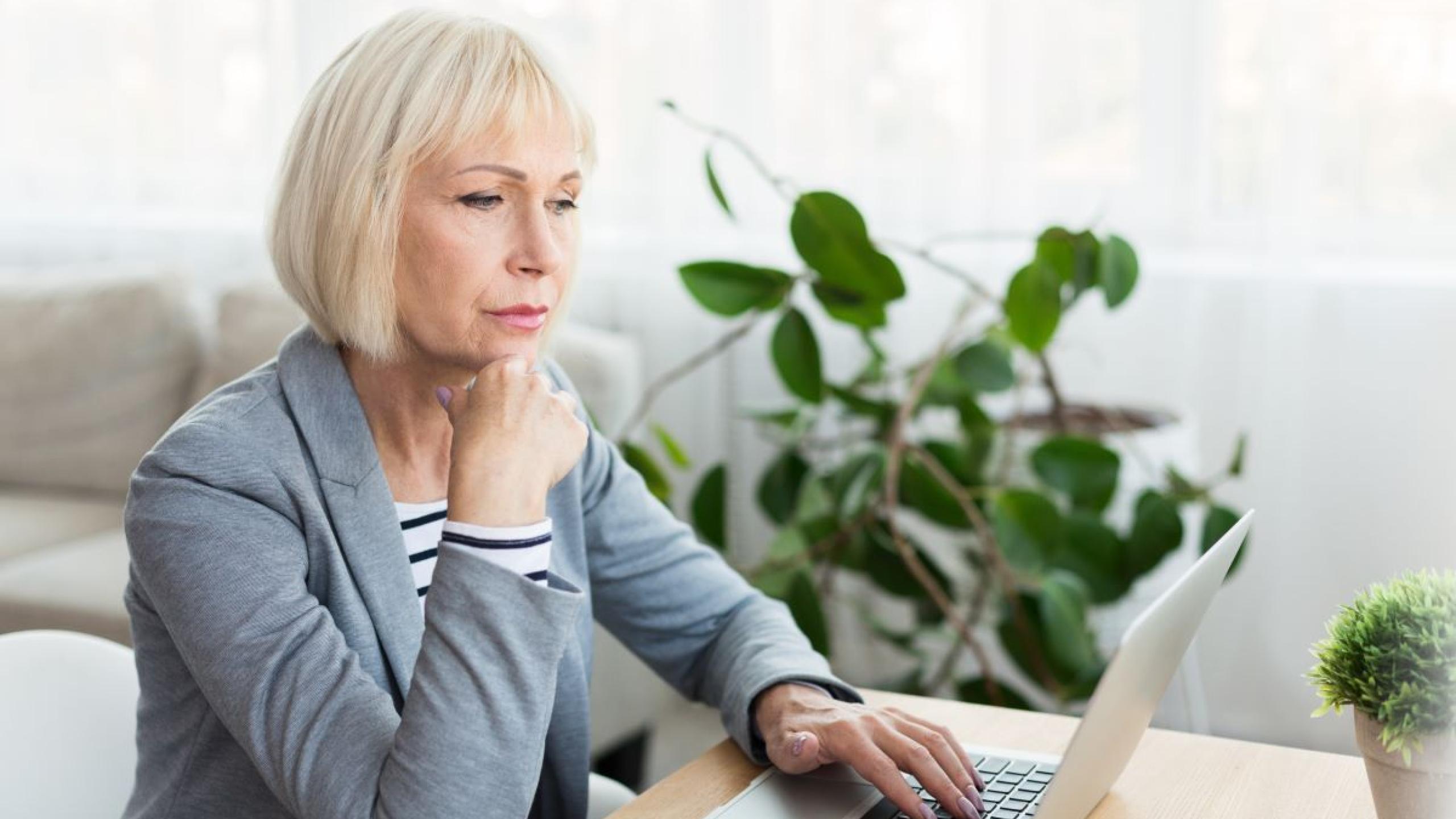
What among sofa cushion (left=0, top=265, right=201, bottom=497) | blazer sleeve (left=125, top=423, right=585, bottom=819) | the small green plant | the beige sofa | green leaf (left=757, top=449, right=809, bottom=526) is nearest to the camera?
the small green plant

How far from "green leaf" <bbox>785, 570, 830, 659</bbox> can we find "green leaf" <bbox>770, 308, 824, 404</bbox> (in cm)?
29

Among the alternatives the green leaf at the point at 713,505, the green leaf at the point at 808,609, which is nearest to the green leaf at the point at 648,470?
the green leaf at the point at 713,505

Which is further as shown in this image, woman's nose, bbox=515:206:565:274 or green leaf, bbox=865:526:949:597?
green leaf, bbox=865:526:949:597

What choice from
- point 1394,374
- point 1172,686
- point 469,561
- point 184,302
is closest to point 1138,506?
point 1172,686

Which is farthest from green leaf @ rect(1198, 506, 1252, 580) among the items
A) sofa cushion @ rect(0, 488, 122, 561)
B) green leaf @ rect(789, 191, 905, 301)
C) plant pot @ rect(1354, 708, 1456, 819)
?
sofa cushion @ rect(0, 488, 122, 561)

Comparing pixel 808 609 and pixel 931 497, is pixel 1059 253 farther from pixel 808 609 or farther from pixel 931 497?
pixel 808 609

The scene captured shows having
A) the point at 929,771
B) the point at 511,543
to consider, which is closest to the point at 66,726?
the point at 511,543

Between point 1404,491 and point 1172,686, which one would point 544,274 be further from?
point 1404,491

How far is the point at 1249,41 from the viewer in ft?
8.50

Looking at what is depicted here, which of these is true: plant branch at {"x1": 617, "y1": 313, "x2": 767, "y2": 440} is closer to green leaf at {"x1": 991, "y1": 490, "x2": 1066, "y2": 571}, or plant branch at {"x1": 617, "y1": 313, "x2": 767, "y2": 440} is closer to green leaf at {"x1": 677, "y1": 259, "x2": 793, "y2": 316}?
green leaf at {"x1": 677, "y1": 259, "x2": 793, "y2": 316}

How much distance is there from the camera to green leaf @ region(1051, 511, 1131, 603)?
224 cm

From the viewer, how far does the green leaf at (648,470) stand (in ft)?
7.25

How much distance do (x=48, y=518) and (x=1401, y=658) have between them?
2640 mm

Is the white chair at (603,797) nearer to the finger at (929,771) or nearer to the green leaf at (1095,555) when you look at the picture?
the finger at (929,771)
